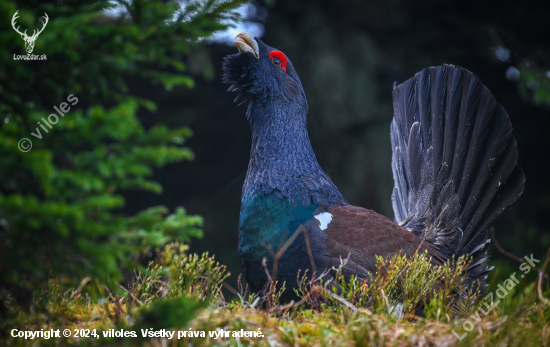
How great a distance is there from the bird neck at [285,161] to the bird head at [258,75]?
0.06 metres

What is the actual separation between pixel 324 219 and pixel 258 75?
4.20 feet

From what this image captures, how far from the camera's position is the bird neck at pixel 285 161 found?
301cm

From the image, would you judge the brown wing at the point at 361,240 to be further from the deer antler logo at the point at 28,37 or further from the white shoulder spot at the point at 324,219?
the deer antler logo at the point at 28,37

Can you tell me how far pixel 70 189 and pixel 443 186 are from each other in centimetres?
306

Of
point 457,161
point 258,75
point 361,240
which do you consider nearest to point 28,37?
point 258,75

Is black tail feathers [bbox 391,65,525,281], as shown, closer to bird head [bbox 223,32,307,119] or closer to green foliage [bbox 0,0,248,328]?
bird head [bbox 223,32,307,119]

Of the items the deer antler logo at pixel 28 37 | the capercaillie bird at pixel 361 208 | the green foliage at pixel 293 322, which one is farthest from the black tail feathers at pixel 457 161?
the deer antler logo at pixel 28 37

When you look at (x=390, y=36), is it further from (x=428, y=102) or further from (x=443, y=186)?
(x=443, y=186)

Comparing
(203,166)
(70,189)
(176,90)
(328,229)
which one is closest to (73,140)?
(70,189)

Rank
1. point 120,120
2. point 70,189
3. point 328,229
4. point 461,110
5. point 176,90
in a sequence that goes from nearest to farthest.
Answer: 1. point 120,120
2. point 70,189
3. point 328,229
4. point 461,110
5. point 176,90

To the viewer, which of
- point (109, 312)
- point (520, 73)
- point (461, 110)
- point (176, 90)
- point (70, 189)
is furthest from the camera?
point (176, 90)

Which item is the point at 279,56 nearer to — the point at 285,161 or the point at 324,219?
the point at 285,161

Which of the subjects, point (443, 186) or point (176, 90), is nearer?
point (443, 186)

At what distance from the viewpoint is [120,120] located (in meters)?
1.48
